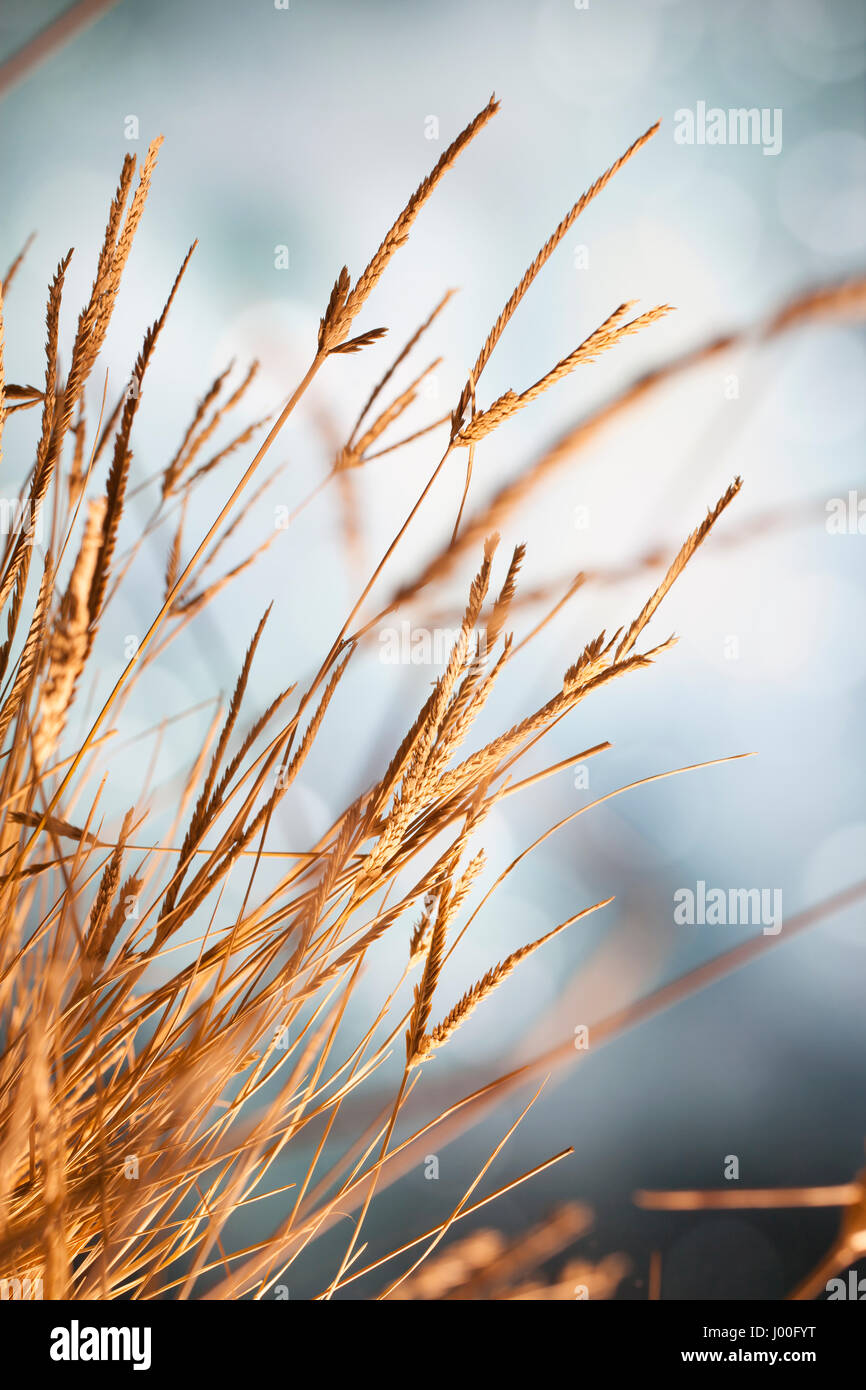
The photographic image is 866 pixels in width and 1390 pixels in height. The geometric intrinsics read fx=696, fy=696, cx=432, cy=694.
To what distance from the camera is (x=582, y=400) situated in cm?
71

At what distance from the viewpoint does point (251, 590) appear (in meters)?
0.71

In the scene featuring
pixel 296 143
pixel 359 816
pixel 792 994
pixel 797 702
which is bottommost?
pixel 792 994

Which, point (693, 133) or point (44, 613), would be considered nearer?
point (44, 613)

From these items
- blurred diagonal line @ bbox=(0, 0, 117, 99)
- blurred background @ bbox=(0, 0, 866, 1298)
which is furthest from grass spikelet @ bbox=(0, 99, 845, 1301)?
blurred background @ bbox=(0, 0, 866, 1298)

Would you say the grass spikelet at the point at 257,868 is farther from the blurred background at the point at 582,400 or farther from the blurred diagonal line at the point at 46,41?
the blurred background at the point at 582,400

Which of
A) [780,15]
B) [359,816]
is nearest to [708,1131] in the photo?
[359,816]

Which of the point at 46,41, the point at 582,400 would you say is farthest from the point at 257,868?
the point at 582,400

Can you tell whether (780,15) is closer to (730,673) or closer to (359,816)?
(730,673)

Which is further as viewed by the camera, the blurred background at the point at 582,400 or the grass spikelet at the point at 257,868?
the blurred background at the point at 582,400

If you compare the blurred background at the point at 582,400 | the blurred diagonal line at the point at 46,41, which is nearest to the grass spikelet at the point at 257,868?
the blurred diagonal line at the point at 46,41

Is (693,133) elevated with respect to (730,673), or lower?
elevated

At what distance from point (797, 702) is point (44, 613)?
2.57 ft

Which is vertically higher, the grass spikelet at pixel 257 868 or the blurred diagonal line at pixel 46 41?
the blurred diagonal line at pixel 46 41

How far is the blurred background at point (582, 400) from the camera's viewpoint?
2.27 feet
